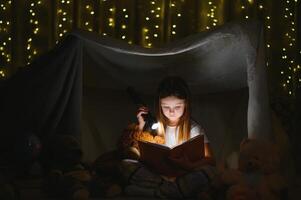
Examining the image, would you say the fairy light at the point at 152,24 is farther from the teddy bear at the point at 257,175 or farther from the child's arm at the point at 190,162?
the teddy bear at the point at 257,175

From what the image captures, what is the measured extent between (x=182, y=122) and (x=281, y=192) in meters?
0.71

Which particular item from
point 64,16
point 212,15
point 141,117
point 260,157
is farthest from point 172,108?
point 64,16

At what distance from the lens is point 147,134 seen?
3.23 metres

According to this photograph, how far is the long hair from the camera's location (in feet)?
10.4

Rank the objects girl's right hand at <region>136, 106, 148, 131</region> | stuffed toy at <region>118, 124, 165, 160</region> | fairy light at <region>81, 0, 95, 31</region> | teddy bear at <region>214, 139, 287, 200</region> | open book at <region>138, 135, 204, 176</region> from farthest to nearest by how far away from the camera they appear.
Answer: fairy light at <region>81, 0, 95, 31</region> < girl's right hand at <region>136, 106, 148, 131</region> < stuffed toy at <region>118, 124, 165, 160</region> < open book at <region>138, 135, 204, 176</region> < teddy bear at <region>214, 139, 287, 200</region>

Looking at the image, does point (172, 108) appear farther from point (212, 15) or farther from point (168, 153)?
point (212, 15)

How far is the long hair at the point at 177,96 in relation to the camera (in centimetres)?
316

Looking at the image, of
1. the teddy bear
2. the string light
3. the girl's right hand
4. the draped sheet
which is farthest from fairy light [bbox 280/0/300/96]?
the string light

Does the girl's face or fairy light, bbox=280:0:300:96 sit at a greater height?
fairy light, bbox=280:0:300:96

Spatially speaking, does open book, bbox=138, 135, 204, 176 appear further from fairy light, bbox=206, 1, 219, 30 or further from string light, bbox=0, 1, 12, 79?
string light, bbox=0, 1, 12, 79

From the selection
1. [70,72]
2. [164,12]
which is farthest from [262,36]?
[164,12]

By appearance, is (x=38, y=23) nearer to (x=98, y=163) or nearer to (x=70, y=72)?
(x=70, y=72)

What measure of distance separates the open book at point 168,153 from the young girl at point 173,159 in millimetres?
30

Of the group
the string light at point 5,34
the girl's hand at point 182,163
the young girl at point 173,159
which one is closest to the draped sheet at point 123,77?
the young girl at point 173,159
